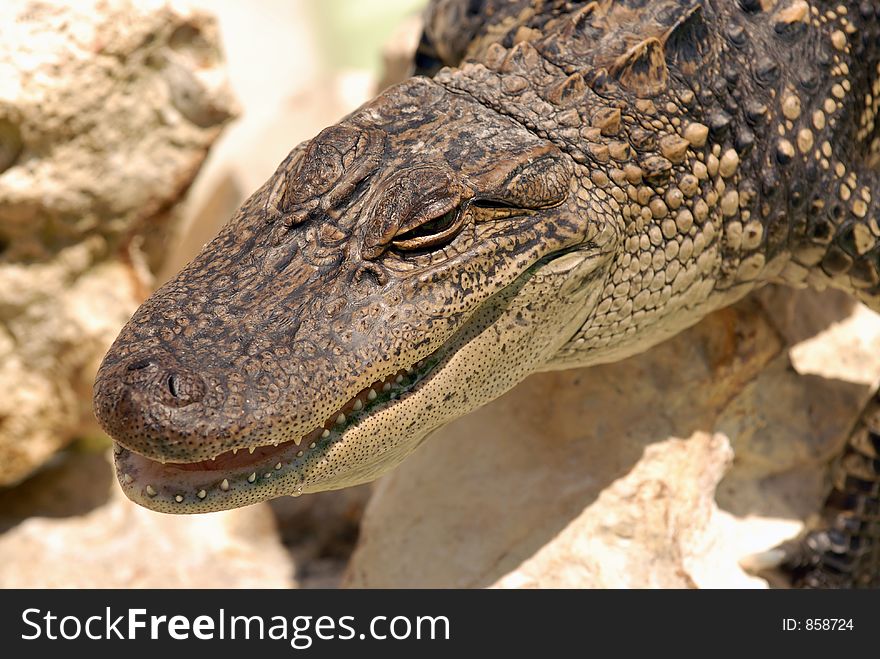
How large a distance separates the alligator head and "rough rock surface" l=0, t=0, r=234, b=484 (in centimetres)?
121

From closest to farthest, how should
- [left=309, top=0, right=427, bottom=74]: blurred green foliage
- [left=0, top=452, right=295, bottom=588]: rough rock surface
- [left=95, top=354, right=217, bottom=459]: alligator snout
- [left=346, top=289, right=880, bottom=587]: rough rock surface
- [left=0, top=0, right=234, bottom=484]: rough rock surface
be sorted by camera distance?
1. [left=95, top=354, right=217, bottom=459]: alligator snout
2. [left=346, top=289, right=880, bottom=587]: rough rock surface
3. [left=0, top=0, right=234, bottom=484]: rough rock surface
4. [left=0, top=452, right=295, bottom=588]: rough rock surface
5. [left=309, top=0, right=427, bottom=74]: blurred green foliage

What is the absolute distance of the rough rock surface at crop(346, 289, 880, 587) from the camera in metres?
3.00

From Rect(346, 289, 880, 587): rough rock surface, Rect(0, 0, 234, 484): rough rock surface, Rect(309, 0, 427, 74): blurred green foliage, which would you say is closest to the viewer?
Rect(346, 289, 880, 587): rough rock surface

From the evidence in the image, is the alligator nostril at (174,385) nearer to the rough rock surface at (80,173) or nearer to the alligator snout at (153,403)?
the alligator snout at (153,403)

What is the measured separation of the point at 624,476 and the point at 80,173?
212cm

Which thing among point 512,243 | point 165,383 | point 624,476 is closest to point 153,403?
point 165,383

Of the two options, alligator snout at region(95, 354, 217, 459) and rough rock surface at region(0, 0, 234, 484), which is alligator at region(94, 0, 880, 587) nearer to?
alligator snout at region(95, 354, 217, 459)

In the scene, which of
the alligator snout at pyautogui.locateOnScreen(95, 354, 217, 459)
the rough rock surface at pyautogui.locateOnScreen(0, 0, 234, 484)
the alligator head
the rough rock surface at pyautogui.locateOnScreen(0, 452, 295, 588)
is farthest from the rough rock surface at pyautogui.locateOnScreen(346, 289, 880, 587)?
the rough rock surface at pyautogui.locateOnScreen(0, 0, 234, 484)

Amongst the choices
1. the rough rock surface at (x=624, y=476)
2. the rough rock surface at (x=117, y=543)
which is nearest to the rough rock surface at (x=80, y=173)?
the rough rock surface at (x=117, y=543)

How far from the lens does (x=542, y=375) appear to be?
10.6 ft

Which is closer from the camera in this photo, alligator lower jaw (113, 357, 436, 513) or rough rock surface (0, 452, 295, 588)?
alligator lower jaw (113, 357, 436, 513)

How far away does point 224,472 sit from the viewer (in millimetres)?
2209

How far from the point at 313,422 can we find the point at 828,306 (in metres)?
2.29

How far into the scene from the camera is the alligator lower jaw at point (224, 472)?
2.20 m
